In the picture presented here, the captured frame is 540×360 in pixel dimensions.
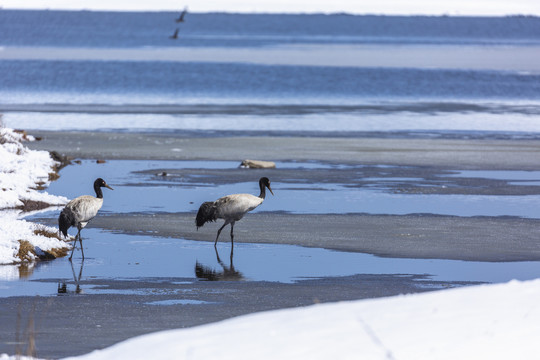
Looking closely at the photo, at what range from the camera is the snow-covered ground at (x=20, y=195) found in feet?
48.8

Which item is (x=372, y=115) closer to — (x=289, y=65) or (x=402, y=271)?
(x=402, y=271)

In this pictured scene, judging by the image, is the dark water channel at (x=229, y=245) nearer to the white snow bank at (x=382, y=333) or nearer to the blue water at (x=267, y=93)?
the white snow bank at (x=382, y=333)

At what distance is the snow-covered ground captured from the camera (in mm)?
14883

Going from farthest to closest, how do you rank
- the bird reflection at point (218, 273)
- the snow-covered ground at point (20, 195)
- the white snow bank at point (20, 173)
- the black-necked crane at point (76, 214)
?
1. the white snow bank at point (20, 173)
2. the black-necked crane at point (76, 214)
3. the snow-covered ground at point (20, 195)
4. the bird reflection at point (218, 273)

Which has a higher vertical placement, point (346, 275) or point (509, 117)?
point (509, 117)

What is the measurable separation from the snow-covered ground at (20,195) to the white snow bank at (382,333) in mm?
7460

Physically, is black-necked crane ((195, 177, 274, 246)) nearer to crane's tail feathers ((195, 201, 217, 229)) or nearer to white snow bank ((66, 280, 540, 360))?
crane's tail feathers ((195, 201, 217, 229))

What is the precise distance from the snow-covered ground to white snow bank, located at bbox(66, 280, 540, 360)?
746cm

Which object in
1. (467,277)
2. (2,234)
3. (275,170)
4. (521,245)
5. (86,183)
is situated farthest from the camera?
(275,170)

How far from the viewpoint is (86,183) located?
77.5 feet

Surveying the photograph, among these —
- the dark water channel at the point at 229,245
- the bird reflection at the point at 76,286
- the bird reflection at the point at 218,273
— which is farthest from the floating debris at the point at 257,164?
the bird reflection at the point at 76,286

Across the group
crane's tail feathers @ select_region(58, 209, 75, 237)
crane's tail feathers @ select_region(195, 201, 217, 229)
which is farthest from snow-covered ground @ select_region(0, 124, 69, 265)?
crane's tail feathers @ select_region(195, 201, 217, 229)

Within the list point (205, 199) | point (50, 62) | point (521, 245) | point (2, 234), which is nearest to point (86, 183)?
point (205, 199)

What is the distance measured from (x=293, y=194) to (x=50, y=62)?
63.3 meters
